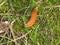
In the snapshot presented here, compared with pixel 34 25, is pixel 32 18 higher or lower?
higher

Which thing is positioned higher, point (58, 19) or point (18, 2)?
point (18, 2)

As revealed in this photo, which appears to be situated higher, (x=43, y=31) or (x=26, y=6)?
(x=26, y=6)

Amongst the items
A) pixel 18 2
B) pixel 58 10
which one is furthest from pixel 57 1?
pixel 18 2

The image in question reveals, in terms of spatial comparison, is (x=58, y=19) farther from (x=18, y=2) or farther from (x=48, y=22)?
(x=18, y=2)

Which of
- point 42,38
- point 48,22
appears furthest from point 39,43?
point 48,22

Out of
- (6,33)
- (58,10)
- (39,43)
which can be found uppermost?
(58,10)

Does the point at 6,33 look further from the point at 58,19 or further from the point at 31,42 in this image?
the point at 58,19
